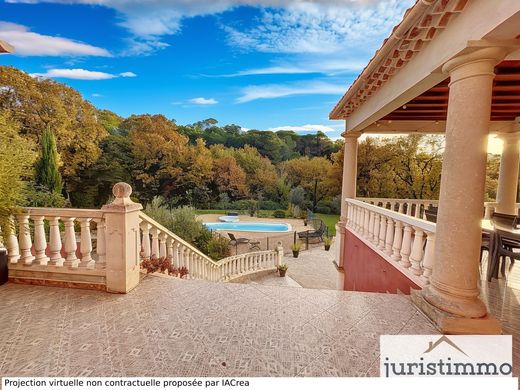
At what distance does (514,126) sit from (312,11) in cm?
553

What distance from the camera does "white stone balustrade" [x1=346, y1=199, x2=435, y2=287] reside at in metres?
3.01

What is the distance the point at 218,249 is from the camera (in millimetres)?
11023

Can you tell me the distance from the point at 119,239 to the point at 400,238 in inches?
150

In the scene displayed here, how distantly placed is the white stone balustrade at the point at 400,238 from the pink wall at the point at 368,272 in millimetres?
124

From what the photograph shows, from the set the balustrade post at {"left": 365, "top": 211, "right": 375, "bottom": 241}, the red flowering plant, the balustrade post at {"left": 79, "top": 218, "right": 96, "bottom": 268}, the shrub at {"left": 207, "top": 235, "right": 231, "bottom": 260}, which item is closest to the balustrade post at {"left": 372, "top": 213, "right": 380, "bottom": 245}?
the balustrade post at {"left": 365, "top": 211, "right": 375, "bottom": 241}

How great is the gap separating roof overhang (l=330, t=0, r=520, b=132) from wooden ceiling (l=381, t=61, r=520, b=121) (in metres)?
0.01

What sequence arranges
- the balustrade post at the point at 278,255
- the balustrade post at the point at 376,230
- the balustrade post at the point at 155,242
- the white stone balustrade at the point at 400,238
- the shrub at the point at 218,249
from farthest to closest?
the shrub at the point at 218,249, the balustrade post at the point at 278,255, the balustrade post at the point at 376,230, the balustrade post at the point at 155,242, the white stone balustrade at the point at 400,238

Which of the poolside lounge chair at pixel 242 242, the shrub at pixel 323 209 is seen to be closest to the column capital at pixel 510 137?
the poolside lounge chair at pixel 242 242

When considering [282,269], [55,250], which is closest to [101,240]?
[55,250]

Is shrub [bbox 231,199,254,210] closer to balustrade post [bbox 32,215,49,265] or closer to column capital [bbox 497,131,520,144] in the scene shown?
column capital [bbox 497,131,520,144]

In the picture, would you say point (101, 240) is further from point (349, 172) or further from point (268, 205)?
point (268, 205)

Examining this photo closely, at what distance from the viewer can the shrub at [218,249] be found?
35.7ft

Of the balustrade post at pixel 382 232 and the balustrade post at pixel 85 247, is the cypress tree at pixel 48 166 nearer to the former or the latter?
the balustrade post at pixel 85 247

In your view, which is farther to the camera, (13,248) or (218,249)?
(218,249)
